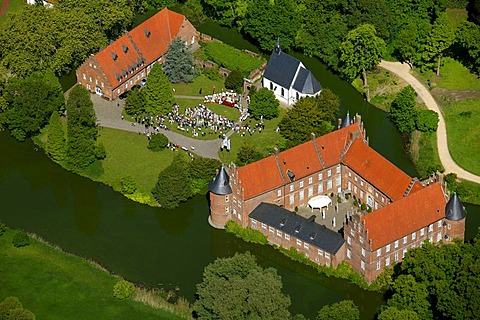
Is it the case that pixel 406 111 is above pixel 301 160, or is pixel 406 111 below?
above

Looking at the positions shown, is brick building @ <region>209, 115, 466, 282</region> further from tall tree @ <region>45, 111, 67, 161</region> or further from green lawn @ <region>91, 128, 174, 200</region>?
tall tree @ <region>45, 111, 67, 161</region>

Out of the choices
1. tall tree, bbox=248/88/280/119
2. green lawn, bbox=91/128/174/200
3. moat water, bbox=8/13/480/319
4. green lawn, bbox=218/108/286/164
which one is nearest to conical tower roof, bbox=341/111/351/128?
green lawn, bbox=218/108/286/164

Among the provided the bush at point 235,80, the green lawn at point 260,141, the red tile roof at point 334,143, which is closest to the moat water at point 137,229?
the green lawn at point 260,141

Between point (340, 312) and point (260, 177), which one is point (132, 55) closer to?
point (260, 177)

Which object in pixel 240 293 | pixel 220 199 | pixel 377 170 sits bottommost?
pixel 240 293

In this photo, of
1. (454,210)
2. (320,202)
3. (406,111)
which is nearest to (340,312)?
(454,210)

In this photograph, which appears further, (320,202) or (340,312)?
(320,202)

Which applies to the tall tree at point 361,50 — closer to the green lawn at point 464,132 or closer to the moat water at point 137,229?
the moat water at point 137,229

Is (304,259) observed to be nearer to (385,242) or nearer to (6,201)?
(385,242)

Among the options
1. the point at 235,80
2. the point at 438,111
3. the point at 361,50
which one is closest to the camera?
the point at 438,111
